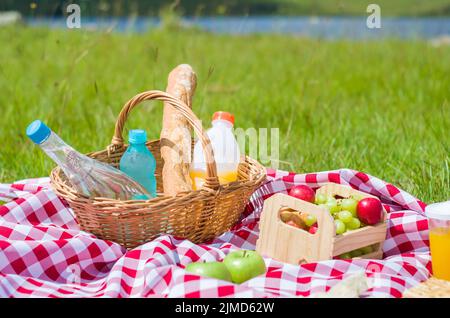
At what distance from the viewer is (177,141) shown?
216 cm

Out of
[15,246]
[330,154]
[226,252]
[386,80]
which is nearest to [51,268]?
[15,246]

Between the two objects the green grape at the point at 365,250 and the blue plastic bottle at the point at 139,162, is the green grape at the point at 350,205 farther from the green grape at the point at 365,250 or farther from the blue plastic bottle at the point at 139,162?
the blue plastic bottle at the point at 139,162

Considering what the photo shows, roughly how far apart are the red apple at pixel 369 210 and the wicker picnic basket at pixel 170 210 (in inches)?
11.9

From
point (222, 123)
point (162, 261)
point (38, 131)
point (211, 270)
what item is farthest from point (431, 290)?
point (38, 131)

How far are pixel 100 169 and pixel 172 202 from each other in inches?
11.7

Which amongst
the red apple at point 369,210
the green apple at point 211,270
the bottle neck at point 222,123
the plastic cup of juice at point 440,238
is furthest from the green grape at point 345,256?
the bottle neck at point 222,123

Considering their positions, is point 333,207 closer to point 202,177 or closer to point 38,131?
point 202,177

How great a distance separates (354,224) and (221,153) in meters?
0.46

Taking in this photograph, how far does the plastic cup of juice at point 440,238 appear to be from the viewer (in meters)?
1.74

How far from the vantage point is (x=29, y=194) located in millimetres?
2193

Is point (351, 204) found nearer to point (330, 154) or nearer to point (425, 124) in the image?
point (330, 154)

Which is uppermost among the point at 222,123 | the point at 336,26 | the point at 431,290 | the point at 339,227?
the point at 336,26

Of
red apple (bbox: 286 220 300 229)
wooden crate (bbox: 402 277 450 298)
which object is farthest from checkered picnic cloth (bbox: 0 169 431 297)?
red apple (bbox: 286 220 300 229)

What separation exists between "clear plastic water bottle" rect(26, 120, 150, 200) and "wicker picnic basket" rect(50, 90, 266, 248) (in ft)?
0.17
